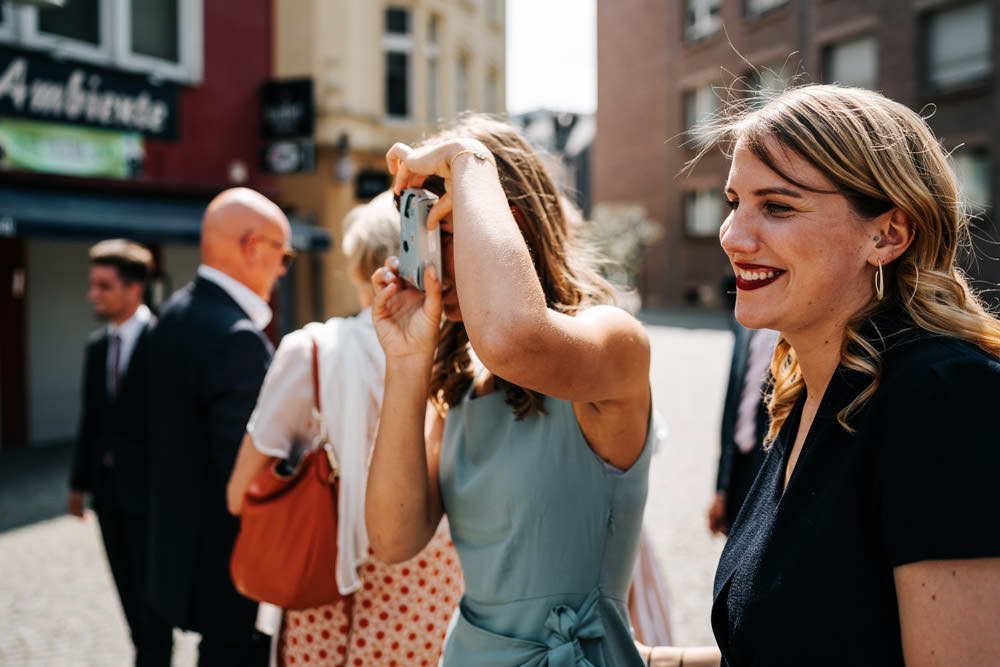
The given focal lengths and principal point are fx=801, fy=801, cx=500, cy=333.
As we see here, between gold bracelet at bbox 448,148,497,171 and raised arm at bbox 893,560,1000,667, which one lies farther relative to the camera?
gold bracelet at bbox 448,148,497,171

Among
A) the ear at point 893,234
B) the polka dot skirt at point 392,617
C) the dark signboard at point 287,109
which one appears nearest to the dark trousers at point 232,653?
the polka dot skirt at point 392,617

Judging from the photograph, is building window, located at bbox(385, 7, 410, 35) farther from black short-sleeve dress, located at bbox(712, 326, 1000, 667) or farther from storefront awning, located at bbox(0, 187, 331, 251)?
black short-sleeve dress, located at bbox(712, 326, 1000, 667)

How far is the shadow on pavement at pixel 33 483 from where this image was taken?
263 inches

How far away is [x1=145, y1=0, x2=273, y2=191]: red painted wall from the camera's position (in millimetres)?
10719

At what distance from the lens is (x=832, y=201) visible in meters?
1.22

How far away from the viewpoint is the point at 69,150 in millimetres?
9203

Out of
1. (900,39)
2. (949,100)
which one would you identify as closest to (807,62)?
(900,39)

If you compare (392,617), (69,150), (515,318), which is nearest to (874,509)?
(515,318)

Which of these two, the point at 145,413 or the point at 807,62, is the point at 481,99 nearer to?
the point at 807,62

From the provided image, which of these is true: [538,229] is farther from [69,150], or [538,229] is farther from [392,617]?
[69,150]

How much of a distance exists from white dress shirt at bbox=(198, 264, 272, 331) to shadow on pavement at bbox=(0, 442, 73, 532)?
180 inches

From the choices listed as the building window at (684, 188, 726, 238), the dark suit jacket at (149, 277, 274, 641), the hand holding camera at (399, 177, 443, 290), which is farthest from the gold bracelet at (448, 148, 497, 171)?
the building window at (684, 188, 726, 238)

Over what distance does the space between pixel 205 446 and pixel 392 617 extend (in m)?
1.03

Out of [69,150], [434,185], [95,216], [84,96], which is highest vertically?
[84,96]
